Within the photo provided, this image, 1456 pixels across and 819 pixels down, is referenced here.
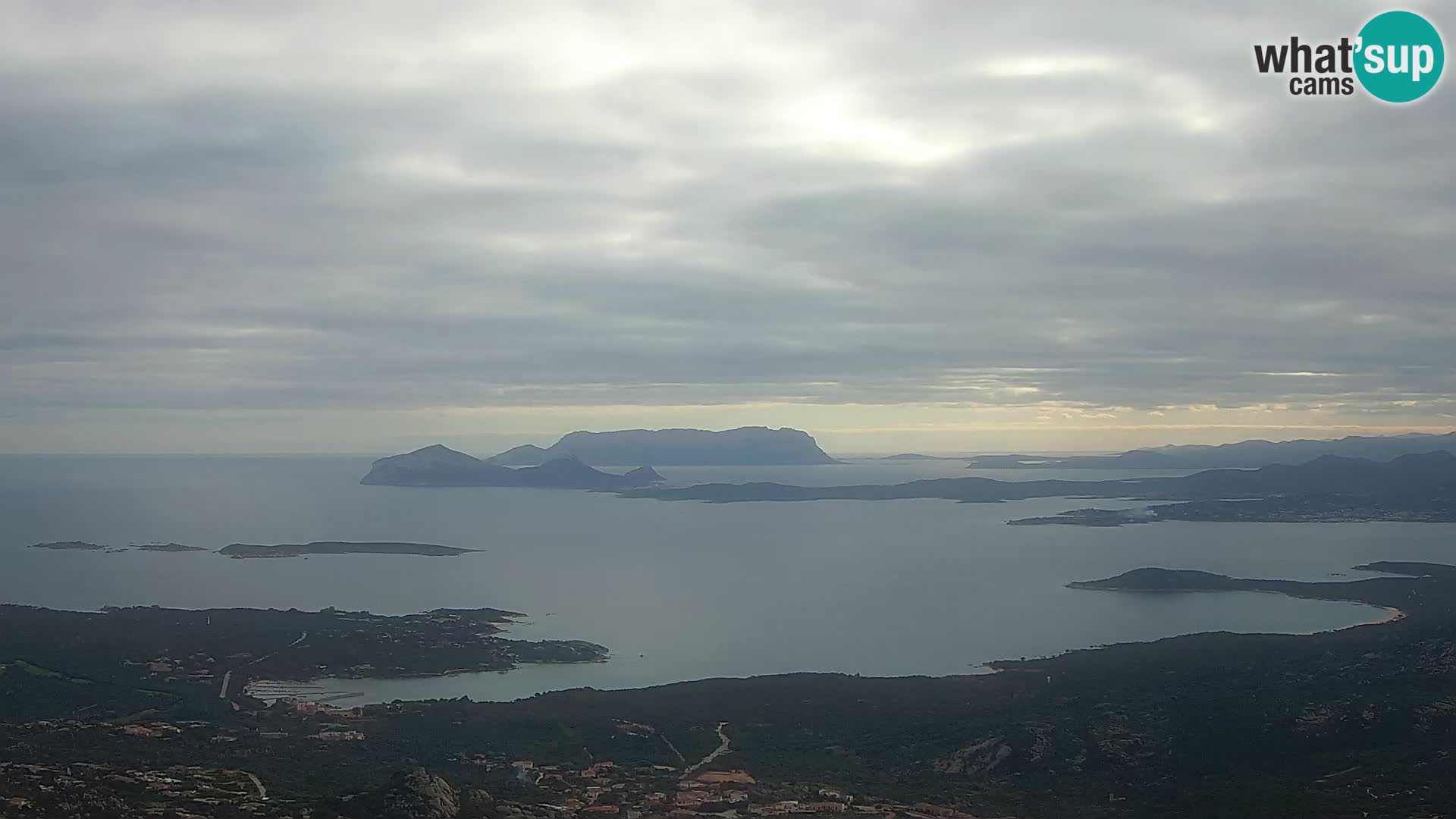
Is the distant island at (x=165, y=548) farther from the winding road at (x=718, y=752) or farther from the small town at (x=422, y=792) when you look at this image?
the winding road at (x=718, y=752)

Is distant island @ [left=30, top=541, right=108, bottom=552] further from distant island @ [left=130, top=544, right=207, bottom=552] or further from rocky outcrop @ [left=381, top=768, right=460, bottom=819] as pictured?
rocky outcrop @ [left=381, top=768, right=460, bottom=819]

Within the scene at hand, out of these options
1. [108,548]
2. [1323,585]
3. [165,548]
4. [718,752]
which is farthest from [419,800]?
[108,548]

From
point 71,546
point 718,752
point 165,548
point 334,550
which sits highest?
point 71,546

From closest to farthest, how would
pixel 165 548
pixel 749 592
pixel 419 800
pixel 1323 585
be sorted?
pixel 419 800 → pixel 1323 585 → pixel 749 592 → pixel 165 548

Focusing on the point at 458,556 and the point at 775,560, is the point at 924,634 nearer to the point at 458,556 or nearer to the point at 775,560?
the point at 775,560

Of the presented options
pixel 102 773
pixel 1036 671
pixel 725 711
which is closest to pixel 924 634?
pixel 1036 671

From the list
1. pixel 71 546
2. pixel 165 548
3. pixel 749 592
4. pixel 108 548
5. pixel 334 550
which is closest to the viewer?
pixel 749 592

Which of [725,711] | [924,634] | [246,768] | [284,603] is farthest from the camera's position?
[284,603]

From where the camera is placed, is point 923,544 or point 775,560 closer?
point 775,560

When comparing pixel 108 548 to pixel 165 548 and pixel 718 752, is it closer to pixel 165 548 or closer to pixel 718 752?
pixel 165 548
